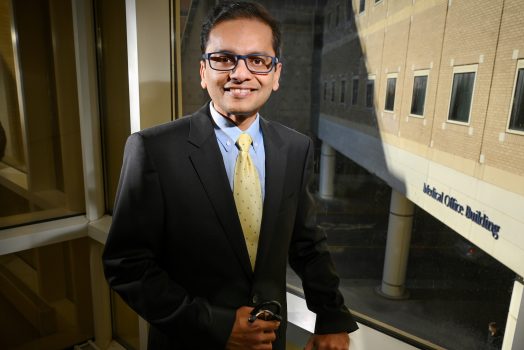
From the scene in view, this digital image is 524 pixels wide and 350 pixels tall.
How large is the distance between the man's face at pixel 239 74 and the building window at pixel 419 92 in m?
0.52

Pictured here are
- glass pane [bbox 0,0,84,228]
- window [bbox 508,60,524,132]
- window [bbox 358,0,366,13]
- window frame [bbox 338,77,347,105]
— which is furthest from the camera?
glass pane [bbox 0,0,84,228]

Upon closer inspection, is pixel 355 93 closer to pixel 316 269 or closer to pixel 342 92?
pixel 342 92

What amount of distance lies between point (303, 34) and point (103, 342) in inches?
85.0

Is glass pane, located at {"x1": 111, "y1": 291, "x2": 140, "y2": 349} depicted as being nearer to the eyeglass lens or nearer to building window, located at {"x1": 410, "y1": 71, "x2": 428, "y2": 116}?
the eyeglass lens

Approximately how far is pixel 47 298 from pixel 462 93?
97.3 inches

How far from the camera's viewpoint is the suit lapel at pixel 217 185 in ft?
3.34

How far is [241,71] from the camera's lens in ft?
3.20

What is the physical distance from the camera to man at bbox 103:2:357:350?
38.7 inches

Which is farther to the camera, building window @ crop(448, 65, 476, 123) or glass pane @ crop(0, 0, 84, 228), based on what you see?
glass pane @ crop(0, 0, 84, 228)

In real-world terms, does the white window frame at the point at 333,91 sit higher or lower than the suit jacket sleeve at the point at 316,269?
higher

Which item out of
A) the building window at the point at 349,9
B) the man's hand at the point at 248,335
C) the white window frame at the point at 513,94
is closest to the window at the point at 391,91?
the building window at the point at 349,9

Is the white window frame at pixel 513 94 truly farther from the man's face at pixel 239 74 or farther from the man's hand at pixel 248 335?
the man's hand at pixel 248 335

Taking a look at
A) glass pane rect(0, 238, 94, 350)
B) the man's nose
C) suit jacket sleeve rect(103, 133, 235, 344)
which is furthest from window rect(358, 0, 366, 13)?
glass pane rect(0, 238, 94, 350)

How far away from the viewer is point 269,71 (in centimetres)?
102
